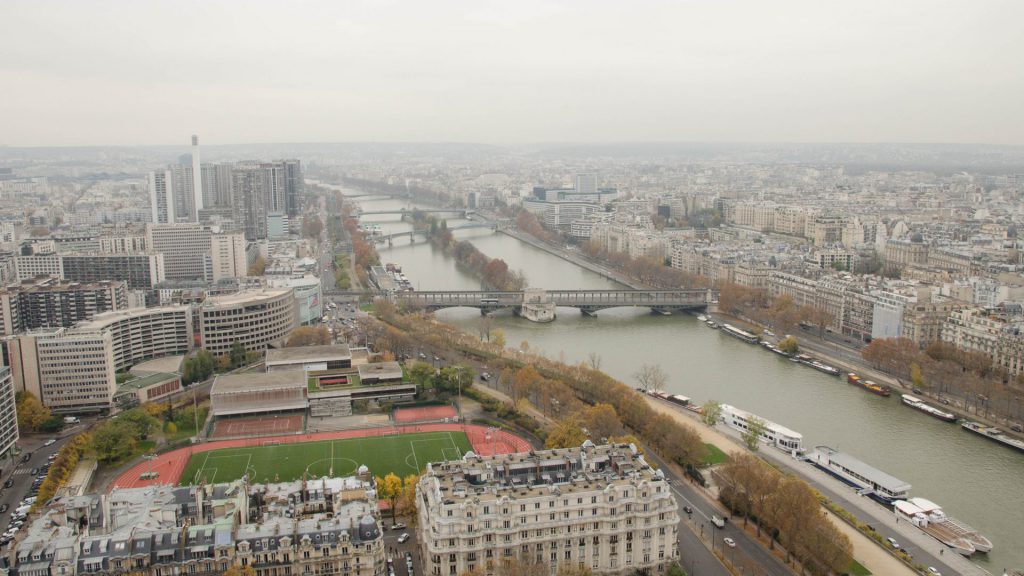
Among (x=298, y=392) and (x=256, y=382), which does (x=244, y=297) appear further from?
(x=298, y=392)

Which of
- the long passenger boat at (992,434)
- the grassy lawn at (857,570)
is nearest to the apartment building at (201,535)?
the grassy lawn at (857,570)

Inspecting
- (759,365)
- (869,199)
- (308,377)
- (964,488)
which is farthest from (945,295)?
(869,199)

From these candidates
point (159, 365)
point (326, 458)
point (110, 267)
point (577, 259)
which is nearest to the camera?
point (326, 458)

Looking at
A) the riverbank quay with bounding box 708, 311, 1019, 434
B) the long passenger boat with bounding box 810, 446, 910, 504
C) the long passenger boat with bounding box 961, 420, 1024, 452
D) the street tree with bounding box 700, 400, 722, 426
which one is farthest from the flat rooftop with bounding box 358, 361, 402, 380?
the long passenger boat with bounding box 961, 420, 1024, 452

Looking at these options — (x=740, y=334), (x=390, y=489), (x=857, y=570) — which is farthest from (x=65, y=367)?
(x=740, y=334)

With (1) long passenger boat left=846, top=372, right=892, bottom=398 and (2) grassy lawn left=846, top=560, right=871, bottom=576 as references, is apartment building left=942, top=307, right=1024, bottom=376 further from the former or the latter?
(2) grassy lawn left=846, top=560, right=871, bottom=576

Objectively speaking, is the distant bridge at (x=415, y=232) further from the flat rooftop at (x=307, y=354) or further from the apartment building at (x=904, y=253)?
the flat rooftop at (x=307, y=354)

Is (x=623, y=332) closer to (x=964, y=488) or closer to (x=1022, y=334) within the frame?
(x=1022, y=334)
